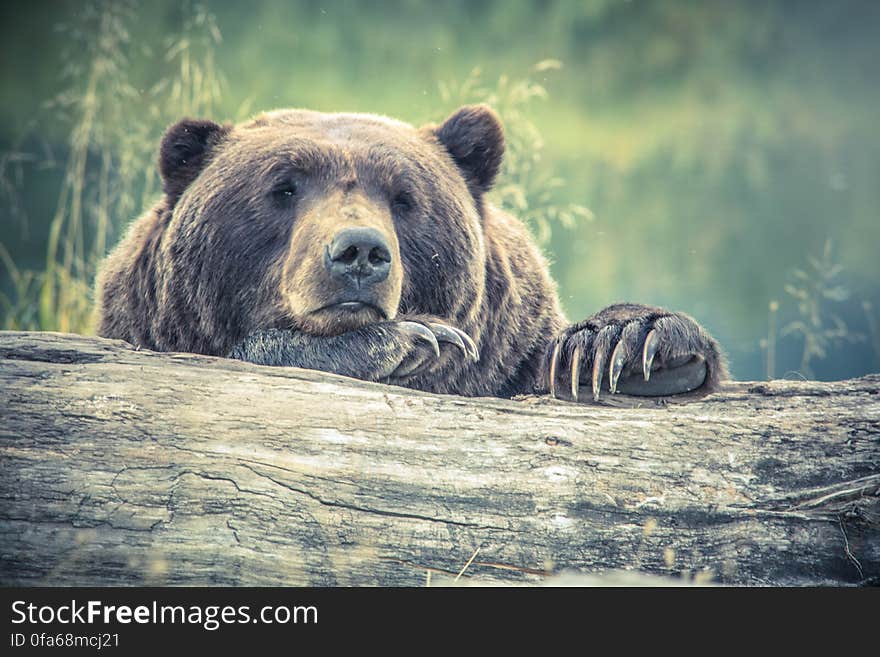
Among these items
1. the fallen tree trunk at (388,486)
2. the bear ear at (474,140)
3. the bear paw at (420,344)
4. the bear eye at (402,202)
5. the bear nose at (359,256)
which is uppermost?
the bear ear at (474,140)

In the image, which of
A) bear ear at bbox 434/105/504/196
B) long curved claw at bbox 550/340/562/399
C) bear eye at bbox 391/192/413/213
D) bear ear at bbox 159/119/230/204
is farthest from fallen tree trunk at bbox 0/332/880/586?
bear ear at bbox 434/105/504/196

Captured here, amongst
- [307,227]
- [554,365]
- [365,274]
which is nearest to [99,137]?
[307,227]

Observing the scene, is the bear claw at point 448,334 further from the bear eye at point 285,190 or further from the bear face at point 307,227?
the bear eye at point 285,190

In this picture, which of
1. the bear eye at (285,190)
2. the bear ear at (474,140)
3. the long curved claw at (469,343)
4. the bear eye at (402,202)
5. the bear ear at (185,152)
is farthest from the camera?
the bear ear at (474,140)

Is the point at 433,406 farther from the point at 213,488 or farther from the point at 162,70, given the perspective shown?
the point at 162,70

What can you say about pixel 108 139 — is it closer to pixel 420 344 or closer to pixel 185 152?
pixel 185 152

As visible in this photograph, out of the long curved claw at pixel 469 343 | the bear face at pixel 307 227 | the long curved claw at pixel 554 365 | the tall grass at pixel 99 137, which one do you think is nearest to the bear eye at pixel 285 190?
the bear face at pixel 307 227

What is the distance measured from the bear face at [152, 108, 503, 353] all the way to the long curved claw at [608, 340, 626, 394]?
0.78 metres

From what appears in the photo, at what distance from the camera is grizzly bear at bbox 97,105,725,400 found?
10.4ft

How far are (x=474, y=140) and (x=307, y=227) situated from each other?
1.12m

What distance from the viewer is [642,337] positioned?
3131 mm

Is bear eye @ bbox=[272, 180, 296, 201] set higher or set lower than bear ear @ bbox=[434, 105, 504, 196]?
lower

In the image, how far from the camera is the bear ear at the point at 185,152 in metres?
3.86

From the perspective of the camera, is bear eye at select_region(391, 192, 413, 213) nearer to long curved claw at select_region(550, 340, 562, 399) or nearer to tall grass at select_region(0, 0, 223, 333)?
long curved claw at select_region(550, 340, 562, 399)
